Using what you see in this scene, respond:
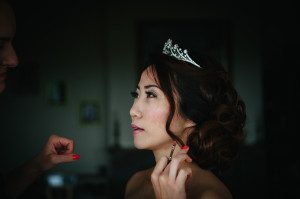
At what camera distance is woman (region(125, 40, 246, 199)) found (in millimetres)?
1562

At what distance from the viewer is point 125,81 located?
4285 mm

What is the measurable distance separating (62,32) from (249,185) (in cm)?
287

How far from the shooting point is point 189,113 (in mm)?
1612

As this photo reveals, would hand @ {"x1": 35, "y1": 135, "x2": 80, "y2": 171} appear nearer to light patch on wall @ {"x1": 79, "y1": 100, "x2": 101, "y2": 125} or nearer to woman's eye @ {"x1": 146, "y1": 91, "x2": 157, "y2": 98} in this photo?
woman's eye @ {"x1": 146, "y1": 91, "x2": 157, "y2": 98}

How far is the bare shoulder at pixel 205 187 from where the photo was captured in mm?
1384

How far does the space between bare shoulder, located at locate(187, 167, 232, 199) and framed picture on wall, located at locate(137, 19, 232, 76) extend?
264cm

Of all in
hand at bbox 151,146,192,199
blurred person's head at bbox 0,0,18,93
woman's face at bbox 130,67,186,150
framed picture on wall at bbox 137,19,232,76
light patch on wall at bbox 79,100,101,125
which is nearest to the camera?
hand at bbox 151,146,192,199

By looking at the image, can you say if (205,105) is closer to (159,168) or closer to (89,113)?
(159,168)

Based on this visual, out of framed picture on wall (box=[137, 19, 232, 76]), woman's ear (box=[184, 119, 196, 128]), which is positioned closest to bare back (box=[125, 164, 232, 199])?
woman's ear (box=[184, 119, 196, 128])

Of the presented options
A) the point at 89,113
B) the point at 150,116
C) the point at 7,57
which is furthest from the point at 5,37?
the point at 89,113

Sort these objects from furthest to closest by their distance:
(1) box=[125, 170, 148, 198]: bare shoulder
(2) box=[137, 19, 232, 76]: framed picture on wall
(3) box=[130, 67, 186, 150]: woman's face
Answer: (2) box=[137, 19, 232, 76]: framed picture on wall, (1) box=[125, 170, 148, 198]: bare shoulder, (3) box=[130, 67, 186, 150]: woman's face

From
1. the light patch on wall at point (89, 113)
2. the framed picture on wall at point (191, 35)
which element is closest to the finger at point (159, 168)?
the framed picture on wall at point (191, 35)

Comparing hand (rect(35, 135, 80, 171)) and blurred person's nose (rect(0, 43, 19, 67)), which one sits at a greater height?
blurred person's nose (rect(0, 43, 19, 67))

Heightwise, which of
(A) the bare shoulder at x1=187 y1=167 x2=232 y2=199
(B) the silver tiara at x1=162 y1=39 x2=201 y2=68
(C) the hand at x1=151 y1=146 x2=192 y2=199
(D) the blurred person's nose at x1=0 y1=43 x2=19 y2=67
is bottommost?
(A) the bare shoulder at x1=187 y1=167 x2=232 y2=199
